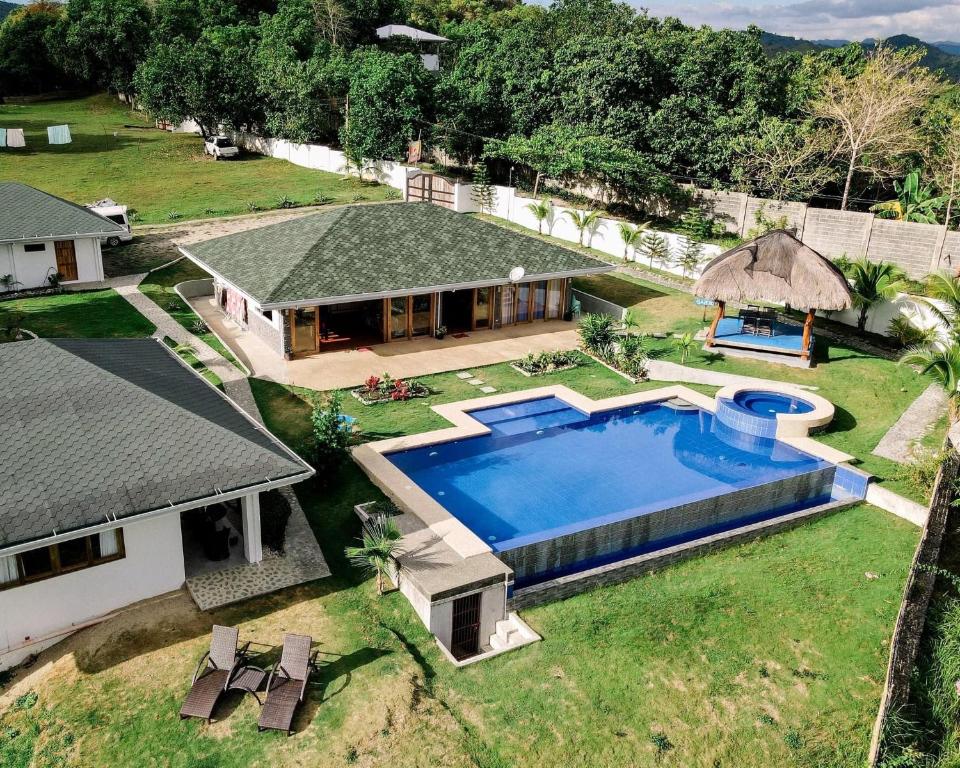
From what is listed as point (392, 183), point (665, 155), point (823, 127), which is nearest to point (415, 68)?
point (392, 183)

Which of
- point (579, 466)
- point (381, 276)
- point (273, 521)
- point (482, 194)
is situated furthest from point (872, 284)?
point (482, 194)

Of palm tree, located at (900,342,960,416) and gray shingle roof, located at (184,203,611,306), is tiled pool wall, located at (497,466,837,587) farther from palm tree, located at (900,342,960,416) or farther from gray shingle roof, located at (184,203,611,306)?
gray shingle roof, located at (184,203,611,306)

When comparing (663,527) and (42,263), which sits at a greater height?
(42,263)

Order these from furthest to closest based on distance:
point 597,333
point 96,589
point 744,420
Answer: point 597,333 → point 744,420 → point 96,589

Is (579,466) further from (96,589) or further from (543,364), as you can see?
(96,589)

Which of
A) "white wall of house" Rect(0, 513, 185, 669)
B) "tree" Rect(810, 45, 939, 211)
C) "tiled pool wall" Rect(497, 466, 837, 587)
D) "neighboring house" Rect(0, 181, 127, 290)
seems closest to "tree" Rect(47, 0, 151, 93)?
"neighboring house" Rect(0, 181, 127, 290)

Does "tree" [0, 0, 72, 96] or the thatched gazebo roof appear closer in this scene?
the thatched gazebo roof
